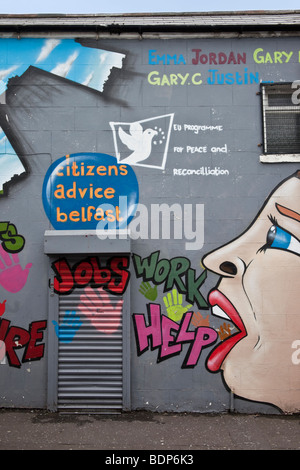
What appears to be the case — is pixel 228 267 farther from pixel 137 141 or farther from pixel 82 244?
pixel 137 141

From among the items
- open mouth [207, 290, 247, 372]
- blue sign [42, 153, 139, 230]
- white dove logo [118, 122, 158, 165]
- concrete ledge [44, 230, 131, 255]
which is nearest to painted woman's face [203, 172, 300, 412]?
open mouth [207, 290, 247, 372]

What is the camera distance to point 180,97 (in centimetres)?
704

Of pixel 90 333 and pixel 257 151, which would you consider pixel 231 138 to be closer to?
pixel 257 151

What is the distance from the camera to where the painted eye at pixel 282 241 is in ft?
22.4

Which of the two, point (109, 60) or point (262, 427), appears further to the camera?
point (109, 60)

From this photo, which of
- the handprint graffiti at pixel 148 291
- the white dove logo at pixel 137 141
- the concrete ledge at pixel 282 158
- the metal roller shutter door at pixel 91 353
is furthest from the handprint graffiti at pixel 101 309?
the concrete ledge at pixel 282 158

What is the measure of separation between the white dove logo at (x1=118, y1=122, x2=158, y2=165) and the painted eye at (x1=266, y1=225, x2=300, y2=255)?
238 cm

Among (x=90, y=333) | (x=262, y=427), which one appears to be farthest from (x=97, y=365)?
(x=262, y=427)

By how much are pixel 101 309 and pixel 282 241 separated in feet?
10.1

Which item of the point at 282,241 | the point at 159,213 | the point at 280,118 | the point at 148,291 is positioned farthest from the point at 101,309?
the point at 280,118

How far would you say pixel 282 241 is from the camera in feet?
22.4

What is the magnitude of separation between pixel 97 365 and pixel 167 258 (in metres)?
2.00

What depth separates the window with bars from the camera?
7.05 metres
